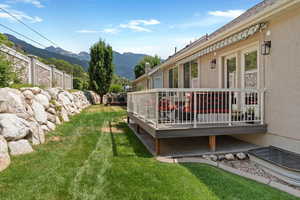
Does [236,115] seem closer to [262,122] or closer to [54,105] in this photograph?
[262,122]

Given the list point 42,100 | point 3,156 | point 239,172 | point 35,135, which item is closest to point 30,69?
point 42,100

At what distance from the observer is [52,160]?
14.0 feet

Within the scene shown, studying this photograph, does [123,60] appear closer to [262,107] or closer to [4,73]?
[4,73]

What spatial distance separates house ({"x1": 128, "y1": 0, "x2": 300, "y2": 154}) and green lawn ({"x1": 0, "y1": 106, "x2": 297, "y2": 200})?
1.05 m

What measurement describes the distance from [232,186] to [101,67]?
1910cm

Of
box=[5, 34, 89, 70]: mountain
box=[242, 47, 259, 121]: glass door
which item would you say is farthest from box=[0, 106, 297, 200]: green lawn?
box=[5, 34, 89, 70]: mountain

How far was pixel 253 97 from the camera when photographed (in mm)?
5242

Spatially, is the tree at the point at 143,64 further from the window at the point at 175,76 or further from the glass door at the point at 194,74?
the glass door at the point at 194,74

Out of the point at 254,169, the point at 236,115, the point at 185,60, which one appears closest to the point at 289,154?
the point at 254,169

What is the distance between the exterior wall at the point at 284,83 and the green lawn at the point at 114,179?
1.89 m

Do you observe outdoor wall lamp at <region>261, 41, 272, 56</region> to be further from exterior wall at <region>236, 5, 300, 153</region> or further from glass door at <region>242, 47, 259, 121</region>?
glass door at <region>242, 47, 259, 121</region>

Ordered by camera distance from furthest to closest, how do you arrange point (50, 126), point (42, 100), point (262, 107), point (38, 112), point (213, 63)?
point (213, 63)
point (42, 100)
point (50, 126)
point (38, 112)
point (262, 107)

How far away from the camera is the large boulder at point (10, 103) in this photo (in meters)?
4.98

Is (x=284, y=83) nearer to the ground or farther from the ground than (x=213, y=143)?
farther from the ground
